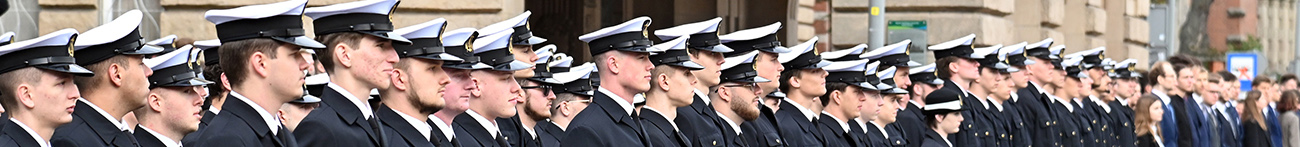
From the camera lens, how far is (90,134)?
545cm

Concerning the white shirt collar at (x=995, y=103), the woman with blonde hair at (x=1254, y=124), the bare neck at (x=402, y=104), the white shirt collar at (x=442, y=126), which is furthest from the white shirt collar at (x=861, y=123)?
the woman with blonde hair at (x=1254, y=124)

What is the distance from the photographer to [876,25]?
1436 centimetres

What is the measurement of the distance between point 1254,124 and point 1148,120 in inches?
86.2

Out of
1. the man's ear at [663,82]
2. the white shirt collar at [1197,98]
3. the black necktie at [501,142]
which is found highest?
the man's ear at [663,82]

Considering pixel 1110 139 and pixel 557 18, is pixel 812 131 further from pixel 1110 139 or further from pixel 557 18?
pixel 557 18

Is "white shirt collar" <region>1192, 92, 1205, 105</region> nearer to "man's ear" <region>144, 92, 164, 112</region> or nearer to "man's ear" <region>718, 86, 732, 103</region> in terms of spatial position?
"man's ear" <region>718, 86, 732, 103</region>

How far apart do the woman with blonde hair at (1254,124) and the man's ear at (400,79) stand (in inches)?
Answer: 437

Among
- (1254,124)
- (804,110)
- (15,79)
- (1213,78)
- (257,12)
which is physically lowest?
(1254,124)

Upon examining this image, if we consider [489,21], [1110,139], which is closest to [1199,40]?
[1110,139]

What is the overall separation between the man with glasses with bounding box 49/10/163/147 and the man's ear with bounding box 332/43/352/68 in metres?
0.61

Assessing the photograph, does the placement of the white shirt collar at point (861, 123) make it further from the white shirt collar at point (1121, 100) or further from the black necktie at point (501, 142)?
the white shirt collar at point (1121, 100)

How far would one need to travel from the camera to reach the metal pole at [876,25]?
14281 millimetres

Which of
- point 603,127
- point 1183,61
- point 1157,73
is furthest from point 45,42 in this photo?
point 1183,61

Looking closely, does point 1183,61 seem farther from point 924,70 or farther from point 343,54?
point 343,54
